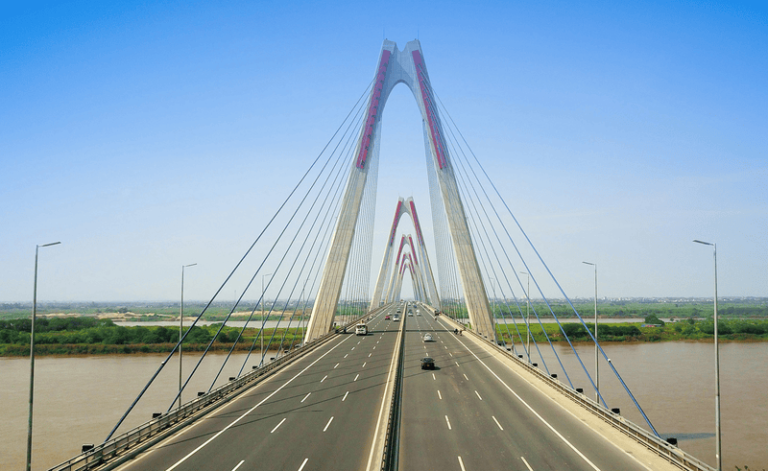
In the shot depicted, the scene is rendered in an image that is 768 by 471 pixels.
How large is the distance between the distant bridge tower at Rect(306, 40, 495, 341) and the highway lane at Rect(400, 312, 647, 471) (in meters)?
14.9

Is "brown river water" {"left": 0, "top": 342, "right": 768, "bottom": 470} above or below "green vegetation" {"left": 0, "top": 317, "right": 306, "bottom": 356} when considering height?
above

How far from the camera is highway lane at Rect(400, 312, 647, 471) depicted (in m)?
13.9

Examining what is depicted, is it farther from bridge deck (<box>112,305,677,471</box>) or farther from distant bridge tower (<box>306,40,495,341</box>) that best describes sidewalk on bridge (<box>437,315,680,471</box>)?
distant bridge tower (<box>306,40,495,341</box>)

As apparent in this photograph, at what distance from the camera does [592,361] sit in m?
50.8

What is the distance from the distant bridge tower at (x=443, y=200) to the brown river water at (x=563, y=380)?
29.7 feet

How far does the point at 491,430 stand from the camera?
1712cm

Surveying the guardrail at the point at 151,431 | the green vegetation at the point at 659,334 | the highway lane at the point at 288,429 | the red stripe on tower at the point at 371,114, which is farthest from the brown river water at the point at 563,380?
the red stripe on tower at the point at 371,114

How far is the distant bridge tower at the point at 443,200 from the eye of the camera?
4303 cm

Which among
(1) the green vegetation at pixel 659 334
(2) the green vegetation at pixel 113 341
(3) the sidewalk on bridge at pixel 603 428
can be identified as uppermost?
(3) the sidewalk on bridge at pixel 603 428

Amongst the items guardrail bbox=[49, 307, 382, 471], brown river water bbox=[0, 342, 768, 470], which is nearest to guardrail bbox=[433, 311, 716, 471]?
brown river water bbox=[0, 342, 768, 470]

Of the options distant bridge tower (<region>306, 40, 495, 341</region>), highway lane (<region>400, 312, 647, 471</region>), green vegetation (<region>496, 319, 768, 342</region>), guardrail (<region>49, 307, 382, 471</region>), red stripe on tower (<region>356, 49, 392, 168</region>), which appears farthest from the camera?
green vegetation (<region>496, 319, 768, 342</region>)

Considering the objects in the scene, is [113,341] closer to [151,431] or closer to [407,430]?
[151,431]

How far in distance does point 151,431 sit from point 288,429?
4.61 m

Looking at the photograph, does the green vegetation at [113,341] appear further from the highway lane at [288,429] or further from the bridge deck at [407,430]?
the bridge deck at [407,430]
